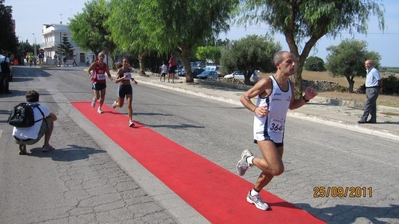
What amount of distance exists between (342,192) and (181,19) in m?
16.8

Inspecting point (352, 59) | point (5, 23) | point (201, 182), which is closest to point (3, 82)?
point (201, 182)

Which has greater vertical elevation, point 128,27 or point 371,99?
point 128,27

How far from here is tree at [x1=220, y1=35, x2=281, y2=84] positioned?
27922mm

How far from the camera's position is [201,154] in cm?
673

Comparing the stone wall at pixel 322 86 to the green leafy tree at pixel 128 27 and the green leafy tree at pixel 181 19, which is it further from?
the green leafy tree at pixel 128 27

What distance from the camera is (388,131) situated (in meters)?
9.09

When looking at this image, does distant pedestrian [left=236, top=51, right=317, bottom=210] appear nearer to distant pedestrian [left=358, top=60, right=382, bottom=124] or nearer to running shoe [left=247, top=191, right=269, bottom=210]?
running shoe [left=247, top=191, right=269, bottom=210]

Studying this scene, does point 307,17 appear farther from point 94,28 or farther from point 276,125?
point 94,28

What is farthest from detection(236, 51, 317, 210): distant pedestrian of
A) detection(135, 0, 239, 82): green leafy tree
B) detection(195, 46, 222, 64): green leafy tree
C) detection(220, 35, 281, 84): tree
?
detection(195, 46, 222, 64): green leafy tree

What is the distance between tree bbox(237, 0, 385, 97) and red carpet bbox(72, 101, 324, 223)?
27.7ft

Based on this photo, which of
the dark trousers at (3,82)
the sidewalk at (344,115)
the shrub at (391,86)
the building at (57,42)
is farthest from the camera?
the building at (57,42)

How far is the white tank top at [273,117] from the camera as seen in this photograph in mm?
4051

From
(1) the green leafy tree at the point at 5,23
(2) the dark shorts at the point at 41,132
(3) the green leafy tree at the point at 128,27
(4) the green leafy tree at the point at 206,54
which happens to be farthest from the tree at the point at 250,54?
(4) the green leafy tree at the point at 206,54

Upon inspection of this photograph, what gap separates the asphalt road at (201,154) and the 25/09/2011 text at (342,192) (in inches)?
0.5
